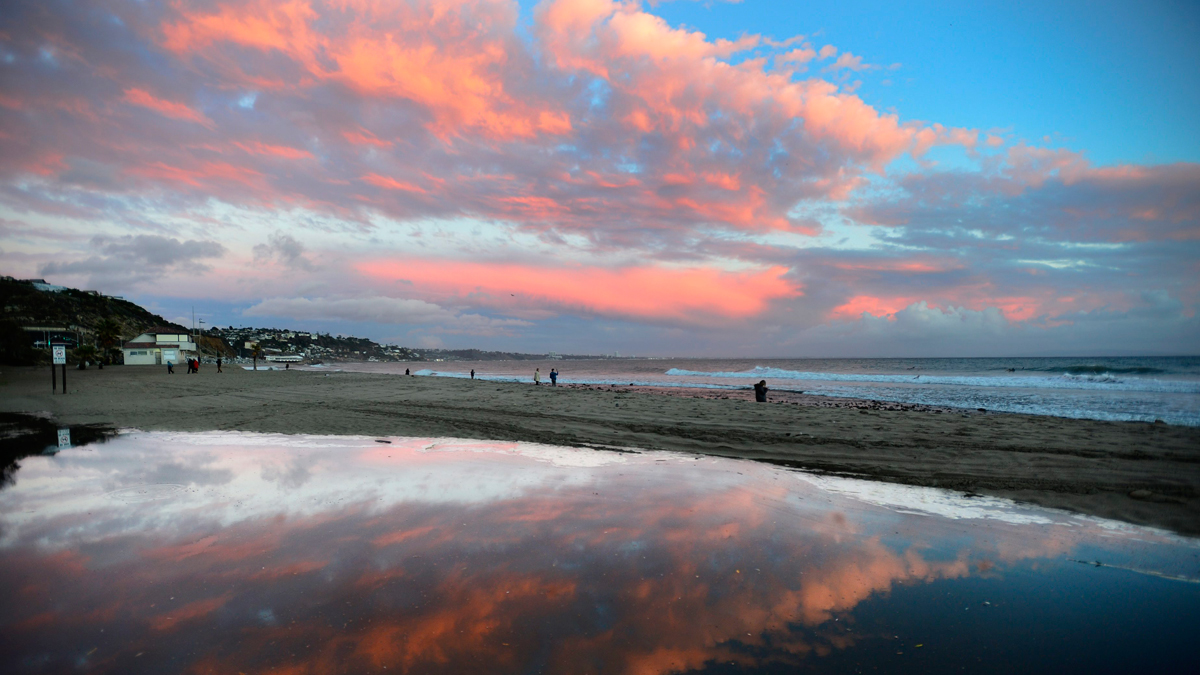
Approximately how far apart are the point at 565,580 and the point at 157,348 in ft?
336

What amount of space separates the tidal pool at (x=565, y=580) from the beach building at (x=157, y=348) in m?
92.3

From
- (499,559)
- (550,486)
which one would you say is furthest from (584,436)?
(499,559)

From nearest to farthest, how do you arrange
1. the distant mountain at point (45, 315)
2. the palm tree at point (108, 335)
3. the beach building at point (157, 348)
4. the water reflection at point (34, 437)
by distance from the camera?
1. the water reflection at point (34, 437)
2. the distant mountain at point (45, 315)
3. the palm tree at point (108, 335)
4. the beach building at point (157, 348)

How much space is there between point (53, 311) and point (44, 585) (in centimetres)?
11721

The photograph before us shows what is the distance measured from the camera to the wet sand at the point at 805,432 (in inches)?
344

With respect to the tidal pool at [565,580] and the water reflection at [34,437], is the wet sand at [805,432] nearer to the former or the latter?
the water reflection at [34,437]

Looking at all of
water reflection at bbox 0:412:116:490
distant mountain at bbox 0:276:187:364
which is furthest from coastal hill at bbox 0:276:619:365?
water reflection at bbox 0:412:116:490

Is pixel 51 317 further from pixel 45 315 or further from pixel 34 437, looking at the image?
pixel 34 437

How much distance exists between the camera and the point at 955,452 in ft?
39.0

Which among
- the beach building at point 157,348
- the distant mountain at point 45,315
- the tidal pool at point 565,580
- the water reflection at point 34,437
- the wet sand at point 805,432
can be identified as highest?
the distant mountain at point 45,315

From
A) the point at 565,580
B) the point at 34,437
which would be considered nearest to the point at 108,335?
the point at 34,437

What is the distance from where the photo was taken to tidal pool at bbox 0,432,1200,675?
349cm

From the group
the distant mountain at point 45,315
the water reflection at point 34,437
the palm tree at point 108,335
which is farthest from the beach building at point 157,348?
the water reflection at point 34,437

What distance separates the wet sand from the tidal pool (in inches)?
71.8
